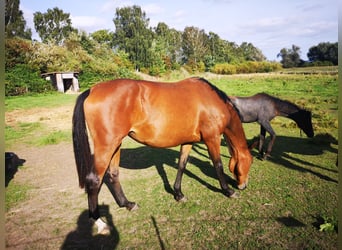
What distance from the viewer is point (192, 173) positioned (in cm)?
620

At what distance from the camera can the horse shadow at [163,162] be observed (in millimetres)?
5684

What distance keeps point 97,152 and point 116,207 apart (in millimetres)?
1339

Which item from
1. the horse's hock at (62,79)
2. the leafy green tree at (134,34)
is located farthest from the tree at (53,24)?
the horse's hock at (62,79)

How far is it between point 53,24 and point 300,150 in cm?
6142

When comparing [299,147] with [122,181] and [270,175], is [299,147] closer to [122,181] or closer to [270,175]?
[270,175]

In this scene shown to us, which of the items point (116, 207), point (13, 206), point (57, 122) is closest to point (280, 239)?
point (116, 207)

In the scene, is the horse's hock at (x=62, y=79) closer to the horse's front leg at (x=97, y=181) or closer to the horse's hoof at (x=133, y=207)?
the horse's hoof at (x=133, y=207)

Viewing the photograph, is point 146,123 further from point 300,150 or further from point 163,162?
point 300,150

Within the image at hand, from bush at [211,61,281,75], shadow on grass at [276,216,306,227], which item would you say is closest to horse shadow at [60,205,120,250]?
shadow on grass at [276,216,306,227]

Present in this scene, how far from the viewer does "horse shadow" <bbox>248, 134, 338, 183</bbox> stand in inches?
241

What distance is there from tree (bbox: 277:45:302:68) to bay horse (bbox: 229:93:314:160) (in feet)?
216

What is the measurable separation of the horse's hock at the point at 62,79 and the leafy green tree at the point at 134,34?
81.5ft

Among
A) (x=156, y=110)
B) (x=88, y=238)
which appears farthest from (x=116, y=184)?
(x=156, y=110)

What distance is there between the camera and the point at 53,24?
5594cm
